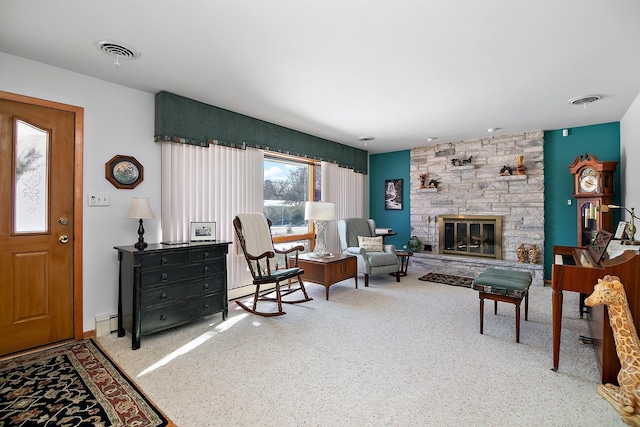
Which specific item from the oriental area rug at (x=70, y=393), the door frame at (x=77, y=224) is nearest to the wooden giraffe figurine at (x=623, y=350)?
the oriental area rug at (x=70, y=393)

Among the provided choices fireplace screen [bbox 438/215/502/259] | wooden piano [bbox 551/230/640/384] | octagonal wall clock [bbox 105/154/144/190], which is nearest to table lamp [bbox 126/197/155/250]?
octagonal wall clock [bbox 105/154/144/190]

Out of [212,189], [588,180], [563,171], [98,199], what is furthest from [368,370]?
[563,171]

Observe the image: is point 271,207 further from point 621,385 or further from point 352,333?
point 621,385

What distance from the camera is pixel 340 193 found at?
19.6ft

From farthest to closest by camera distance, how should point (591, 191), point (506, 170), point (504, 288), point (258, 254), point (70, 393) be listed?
→ point (506, 170) < point (591, 191) < point (258, 254) < point (504, 288) < point (70, 393)

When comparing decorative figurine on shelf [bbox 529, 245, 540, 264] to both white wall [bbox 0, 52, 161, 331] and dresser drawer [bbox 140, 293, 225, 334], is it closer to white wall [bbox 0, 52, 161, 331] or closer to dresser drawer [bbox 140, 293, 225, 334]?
dresser drawer [bbox 140, 293, 225, 334]

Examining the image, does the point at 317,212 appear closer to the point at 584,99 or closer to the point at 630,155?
the point at 584,99

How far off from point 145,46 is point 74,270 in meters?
2.04

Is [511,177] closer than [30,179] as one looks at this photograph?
No

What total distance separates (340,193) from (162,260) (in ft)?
12.3

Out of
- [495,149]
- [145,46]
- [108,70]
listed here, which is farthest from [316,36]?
[495,149]

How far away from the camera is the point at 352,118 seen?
4.27 meters

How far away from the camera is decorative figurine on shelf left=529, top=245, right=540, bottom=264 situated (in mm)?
4934

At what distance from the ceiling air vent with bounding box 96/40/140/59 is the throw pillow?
155 inches
